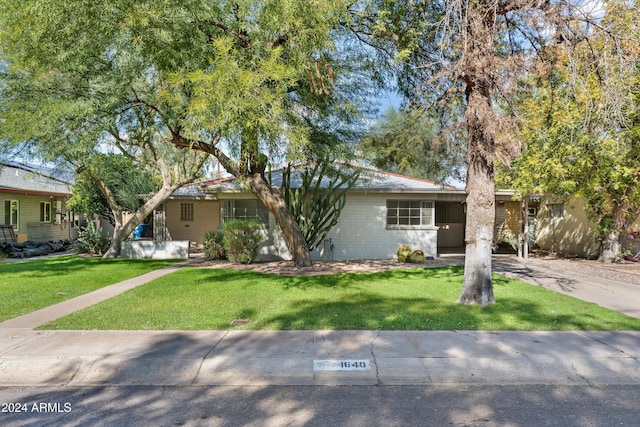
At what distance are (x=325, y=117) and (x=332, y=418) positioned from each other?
348 inches

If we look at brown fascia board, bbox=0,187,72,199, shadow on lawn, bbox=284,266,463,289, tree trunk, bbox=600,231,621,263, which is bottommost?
shadow on lawn, bbox=284,266,463,289

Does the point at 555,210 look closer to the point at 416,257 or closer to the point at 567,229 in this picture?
the point at 567,229

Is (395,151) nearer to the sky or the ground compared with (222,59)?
nearer to the ground

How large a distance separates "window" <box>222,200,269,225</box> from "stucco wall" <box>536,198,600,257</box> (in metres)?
12.7

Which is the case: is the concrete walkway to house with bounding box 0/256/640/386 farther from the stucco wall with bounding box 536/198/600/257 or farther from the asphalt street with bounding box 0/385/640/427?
the stucco wall with bounding box 536/198/600/257

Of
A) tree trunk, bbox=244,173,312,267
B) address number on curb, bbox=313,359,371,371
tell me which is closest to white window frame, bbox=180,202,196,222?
tree trunk, bbox=244,173,312,267

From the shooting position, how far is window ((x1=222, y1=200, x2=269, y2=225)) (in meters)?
17.4

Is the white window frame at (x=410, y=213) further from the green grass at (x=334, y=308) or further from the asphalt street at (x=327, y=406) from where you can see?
the asphalt street at (x=327, y=406)

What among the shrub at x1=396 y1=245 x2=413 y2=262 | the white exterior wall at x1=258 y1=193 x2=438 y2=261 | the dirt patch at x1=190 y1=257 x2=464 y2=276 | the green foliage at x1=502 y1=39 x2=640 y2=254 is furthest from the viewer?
the white exterior wall at x1=258 y1=193 x2=438 y2=261

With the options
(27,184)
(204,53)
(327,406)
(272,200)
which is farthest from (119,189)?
(327,406)

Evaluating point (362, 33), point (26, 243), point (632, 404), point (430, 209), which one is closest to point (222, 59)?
point (362, 33)

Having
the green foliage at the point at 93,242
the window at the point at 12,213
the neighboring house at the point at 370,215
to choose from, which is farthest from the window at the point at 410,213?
the window at the point at 12,213

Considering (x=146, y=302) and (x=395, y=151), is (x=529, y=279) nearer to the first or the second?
(x=395, y=151)

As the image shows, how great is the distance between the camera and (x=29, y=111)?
10.1 metres
